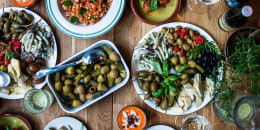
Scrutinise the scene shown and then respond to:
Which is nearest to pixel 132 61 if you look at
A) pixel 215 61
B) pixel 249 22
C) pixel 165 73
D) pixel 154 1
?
pixel 165 73

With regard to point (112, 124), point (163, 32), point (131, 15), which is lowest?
point (112, 124)

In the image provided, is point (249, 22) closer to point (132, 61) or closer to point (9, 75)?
point (132, 61)

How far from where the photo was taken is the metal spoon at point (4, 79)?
143 cm

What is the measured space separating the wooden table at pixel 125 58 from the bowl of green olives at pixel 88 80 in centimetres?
13

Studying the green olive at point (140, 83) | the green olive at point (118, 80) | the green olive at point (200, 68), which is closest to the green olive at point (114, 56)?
the green olive at point (118, 80)

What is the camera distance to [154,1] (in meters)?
1.38

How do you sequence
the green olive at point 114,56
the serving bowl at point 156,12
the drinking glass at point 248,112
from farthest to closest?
1. the serving bowl at point 156,12
2. the green olive at point 114,56
3. the drinking glass at point 248,112

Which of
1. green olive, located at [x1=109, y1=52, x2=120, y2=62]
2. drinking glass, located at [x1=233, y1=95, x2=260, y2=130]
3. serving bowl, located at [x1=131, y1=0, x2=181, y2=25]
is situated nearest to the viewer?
drinking glass, located at [x1=233, y1=95, x2=260, y2=130]

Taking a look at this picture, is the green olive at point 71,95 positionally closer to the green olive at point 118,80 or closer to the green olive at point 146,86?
the green olive at point 118,80

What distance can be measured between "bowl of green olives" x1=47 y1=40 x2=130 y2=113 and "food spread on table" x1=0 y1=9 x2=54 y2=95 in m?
0.19

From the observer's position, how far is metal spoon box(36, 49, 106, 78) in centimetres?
137

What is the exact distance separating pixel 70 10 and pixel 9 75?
0.68m

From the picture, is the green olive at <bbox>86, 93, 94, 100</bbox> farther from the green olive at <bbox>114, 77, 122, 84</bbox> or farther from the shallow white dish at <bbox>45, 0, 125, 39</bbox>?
the shallow white dish at <bbox>45, 0, 125, 39</bbox>

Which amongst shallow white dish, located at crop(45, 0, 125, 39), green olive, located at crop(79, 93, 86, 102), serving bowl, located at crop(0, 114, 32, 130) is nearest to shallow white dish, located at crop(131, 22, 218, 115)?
shallow white dish, located at crop(45, 0, 125, 39)
